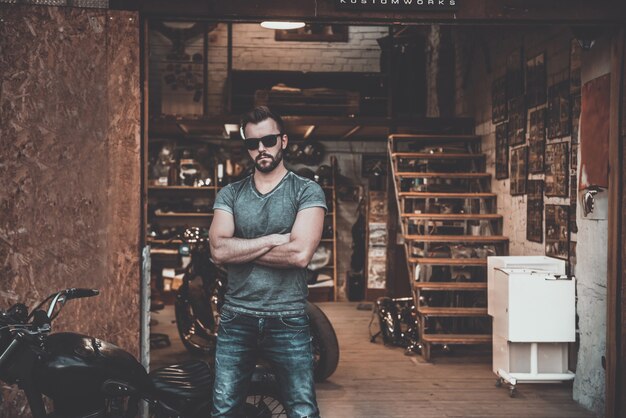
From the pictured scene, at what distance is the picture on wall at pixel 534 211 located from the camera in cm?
589

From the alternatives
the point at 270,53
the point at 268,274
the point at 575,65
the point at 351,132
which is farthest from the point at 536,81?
the point at 270,53

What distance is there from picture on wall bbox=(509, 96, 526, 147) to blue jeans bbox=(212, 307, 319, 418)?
14.0 ft

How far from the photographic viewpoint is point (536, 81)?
19.7 ft

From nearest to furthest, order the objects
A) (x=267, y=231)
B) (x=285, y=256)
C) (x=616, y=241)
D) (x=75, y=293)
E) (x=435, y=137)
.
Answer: (x=75, y=293) → (x=285, y=256) → (x=267, y=231) → (x=616, y=241) → (x=435, y=137)

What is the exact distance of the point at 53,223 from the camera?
3520 millimetres

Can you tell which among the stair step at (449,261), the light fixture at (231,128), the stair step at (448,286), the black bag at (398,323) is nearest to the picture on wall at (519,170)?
the stair step at (449,261)

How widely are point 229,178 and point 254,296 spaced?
7.09 m

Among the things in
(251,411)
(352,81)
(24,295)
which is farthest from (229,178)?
(251,411)

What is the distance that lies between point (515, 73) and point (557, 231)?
6.04 ft

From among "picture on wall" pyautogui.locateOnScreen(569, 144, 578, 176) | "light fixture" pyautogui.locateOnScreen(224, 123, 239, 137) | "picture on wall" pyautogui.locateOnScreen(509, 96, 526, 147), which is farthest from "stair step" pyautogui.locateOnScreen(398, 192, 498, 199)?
"light fixture" pyautogui.locateOnScreen(224, 123, 239, 137)

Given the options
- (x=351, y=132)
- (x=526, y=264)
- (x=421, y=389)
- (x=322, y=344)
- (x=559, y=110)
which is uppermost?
(x=351, y=132)

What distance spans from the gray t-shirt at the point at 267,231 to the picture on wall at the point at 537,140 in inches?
145

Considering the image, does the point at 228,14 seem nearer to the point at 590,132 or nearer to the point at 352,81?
the point at 590,132

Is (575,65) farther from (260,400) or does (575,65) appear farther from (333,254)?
(333,254)
